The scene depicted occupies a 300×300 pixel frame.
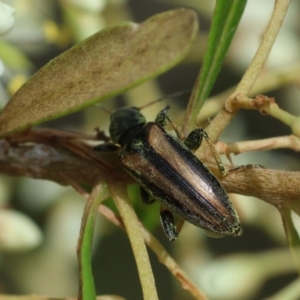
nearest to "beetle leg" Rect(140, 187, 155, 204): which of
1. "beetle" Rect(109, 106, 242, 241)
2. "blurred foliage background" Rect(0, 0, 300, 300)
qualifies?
"beetle" Rect(109, 106, 242, 241)

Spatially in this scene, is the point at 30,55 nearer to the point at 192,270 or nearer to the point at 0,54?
the point at 0,54

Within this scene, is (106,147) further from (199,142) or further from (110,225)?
(110,225)

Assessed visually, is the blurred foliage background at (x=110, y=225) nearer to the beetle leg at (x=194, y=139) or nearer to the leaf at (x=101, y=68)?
the beetle leg at (x=194, y=139)

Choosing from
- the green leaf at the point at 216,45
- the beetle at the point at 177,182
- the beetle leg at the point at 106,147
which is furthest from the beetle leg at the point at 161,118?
the green leaf at the point at 216,45

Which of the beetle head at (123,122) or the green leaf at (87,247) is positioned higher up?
the green leaf at (87,247)

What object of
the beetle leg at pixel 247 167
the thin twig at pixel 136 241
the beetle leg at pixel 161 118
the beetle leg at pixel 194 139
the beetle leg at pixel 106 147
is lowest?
the beetle leg at pixel 161 118

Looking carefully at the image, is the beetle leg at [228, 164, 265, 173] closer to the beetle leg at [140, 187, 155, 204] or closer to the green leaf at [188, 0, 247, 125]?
the green leaf at [188, 0, 247, 125]
